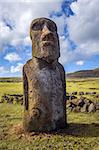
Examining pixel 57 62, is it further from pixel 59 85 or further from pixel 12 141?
pixel 12 141

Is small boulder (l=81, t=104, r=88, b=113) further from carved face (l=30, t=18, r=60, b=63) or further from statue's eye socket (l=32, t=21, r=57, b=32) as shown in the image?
statue's eye socket (l=32, t=21, r=57, b=32)

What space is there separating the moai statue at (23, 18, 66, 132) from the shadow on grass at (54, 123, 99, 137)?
0.43 meters

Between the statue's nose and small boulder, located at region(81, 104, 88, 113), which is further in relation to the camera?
small boulder, located at region(81, 104, 88, 113)

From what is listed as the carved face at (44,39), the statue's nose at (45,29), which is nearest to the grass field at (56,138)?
the carved face at (44,39)

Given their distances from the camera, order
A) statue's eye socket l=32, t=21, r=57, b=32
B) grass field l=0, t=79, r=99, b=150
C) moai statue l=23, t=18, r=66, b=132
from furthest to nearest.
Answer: statue's eye socket l=32, t=21, r=57, b=32, moai statue l=23, t=18, r=66, b=132, grass field l=0, t=79, r=99, b=150

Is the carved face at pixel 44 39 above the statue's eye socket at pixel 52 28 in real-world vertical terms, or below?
Answer: below

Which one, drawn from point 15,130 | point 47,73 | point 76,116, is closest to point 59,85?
A: point 47,73

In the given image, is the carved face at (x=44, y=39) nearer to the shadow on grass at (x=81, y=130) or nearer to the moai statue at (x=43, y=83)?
the moai statue at (x=43, y=83)

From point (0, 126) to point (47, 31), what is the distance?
550 centimetres

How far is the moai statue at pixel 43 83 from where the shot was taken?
14.8 meters

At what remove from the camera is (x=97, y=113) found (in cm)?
2088

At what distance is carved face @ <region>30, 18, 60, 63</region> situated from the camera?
48.9ft

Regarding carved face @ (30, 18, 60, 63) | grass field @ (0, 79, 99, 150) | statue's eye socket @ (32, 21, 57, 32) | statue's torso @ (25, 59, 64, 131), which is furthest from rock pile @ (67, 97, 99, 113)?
statue's eye socket @ (32, 21, 57, 32)

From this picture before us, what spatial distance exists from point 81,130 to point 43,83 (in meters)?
2.79
